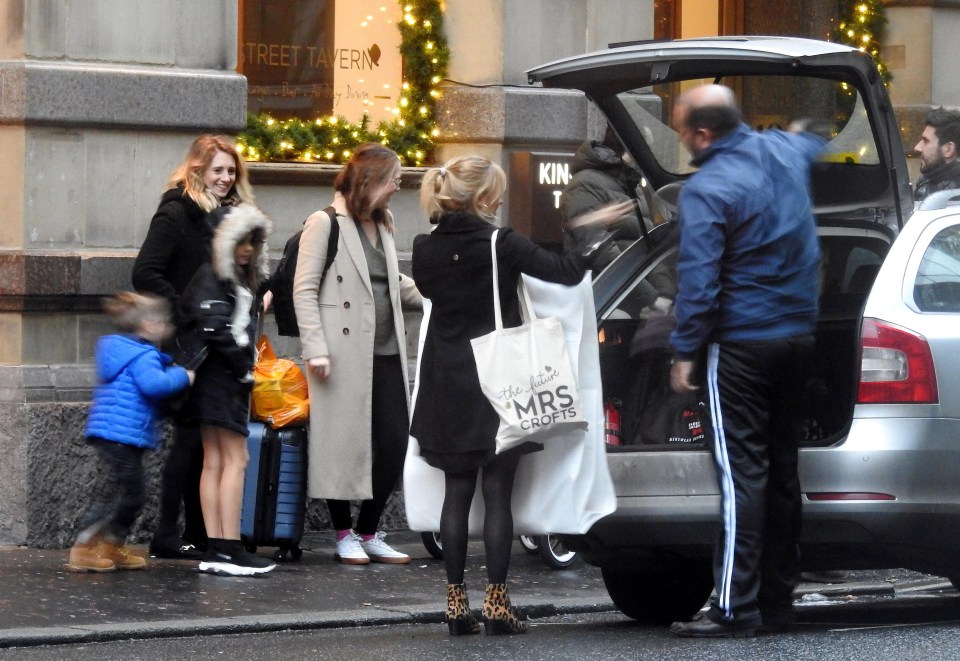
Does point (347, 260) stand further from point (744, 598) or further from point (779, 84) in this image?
point (744, 598)

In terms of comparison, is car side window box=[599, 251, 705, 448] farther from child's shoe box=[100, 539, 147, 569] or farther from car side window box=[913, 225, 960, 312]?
child's shoe box=[100, 539, 147, 569]

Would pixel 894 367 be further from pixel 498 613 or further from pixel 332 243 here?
pixel 332 243

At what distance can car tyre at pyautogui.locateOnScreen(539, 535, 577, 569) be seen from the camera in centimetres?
915

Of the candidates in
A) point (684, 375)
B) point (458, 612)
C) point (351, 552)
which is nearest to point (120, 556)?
point (351, 552)

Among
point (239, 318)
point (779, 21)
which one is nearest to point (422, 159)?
point (239, 318)

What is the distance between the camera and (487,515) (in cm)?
704

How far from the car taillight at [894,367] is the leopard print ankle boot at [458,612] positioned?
1.63 meters

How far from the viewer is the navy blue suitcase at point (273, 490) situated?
353 inches

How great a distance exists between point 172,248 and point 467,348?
2.56 metres

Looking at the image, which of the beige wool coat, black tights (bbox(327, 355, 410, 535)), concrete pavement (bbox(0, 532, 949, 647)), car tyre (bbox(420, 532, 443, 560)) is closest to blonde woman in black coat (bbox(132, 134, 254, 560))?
concrete pavement (bbox(0, 532, 949, 647))

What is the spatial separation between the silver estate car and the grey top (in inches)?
60.9

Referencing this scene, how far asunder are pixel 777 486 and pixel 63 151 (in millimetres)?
4391

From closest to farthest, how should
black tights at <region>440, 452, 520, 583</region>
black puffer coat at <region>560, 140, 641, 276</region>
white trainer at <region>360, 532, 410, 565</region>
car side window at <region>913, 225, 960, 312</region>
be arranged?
car side window at <region>913, 225, 960, 312</region> → black tights at <region>440, 452, 520, 583</region> → black puffer coat at <region>560, 140, 641, 276</region> → white trainer at <region>360, 532, 410, 565</region>

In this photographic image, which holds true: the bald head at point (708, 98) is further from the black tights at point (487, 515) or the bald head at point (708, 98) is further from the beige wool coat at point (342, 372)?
the beige wool coat at point (342, 372)
